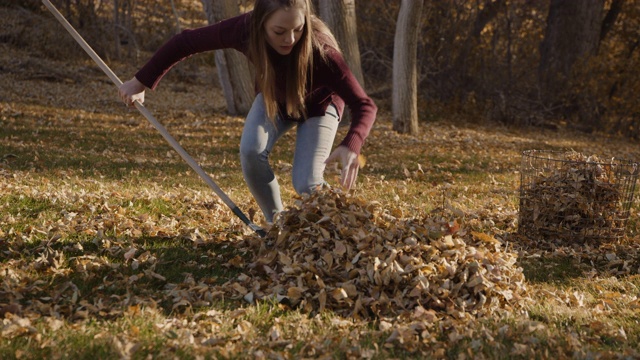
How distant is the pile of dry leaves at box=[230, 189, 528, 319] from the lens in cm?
381

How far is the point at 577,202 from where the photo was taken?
17.7ft

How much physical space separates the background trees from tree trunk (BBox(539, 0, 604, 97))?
20 millimetres

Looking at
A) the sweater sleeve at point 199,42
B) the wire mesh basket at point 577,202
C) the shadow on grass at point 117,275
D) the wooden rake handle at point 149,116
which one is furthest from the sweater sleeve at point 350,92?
the wire mesh basket at point 577,202

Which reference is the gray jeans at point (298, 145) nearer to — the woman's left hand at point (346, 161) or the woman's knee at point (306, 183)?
the woman's knee at point (306, 183)

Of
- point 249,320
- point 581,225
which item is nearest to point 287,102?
point 249,320

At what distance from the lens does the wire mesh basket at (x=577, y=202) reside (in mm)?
5410

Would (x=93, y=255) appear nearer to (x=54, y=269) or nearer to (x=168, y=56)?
(x=54, y=269)

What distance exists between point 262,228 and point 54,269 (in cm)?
133

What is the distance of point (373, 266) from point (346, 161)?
2.14 ft

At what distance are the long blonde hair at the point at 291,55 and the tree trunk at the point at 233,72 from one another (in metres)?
7.70

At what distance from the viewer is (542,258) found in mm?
5199

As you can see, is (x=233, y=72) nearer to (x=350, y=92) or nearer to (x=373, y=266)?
(x=350, y=92)

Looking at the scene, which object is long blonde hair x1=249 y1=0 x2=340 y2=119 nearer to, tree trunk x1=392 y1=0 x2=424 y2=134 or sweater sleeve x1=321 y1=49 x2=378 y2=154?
sweater sleeve x1=321 y1=49 x2=378 y2=154

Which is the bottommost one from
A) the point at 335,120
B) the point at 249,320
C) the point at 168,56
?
the point at 249,320
